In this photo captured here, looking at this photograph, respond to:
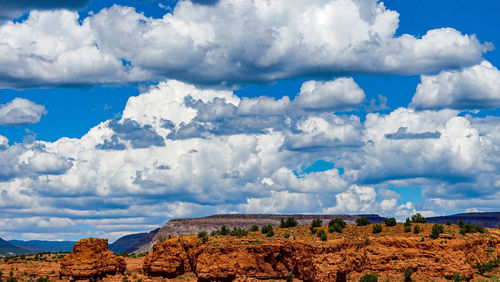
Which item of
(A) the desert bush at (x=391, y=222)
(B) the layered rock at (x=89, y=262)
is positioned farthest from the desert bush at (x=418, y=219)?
(B) the layered rock at (x=89, y=262)

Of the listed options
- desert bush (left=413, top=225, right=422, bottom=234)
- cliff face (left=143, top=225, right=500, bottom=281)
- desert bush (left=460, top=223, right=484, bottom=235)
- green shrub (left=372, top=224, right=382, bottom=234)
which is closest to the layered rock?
cliff face (left=143, top=225, right=500, bottom=281)

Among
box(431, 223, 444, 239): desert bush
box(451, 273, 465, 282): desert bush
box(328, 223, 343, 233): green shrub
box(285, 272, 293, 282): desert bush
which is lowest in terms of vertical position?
box(451, 273, 465, 282): desert bush

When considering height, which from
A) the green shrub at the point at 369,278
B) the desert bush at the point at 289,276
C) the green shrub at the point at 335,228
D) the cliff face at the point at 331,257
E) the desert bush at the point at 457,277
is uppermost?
the green shrub at the point at 335,228

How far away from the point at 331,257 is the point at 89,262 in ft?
100

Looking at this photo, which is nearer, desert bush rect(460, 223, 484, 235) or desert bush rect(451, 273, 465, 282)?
desert bush rect(451, 273, 465, 282)

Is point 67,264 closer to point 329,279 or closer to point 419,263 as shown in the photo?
point 329,279

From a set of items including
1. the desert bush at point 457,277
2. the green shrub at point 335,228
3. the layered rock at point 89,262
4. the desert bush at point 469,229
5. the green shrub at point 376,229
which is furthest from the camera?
the green shrub at point 335,228

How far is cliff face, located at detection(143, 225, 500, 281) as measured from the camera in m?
83.7

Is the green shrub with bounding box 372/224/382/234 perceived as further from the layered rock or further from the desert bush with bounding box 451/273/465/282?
the layered rock

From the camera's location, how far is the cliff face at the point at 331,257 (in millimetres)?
83738

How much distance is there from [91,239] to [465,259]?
4737 centimetres

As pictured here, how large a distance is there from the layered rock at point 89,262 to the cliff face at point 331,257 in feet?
21.6

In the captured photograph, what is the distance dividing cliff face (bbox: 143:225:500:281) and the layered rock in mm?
6598

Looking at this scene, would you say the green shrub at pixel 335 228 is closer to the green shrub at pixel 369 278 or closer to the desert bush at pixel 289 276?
the desert bush at pixel 289 276
